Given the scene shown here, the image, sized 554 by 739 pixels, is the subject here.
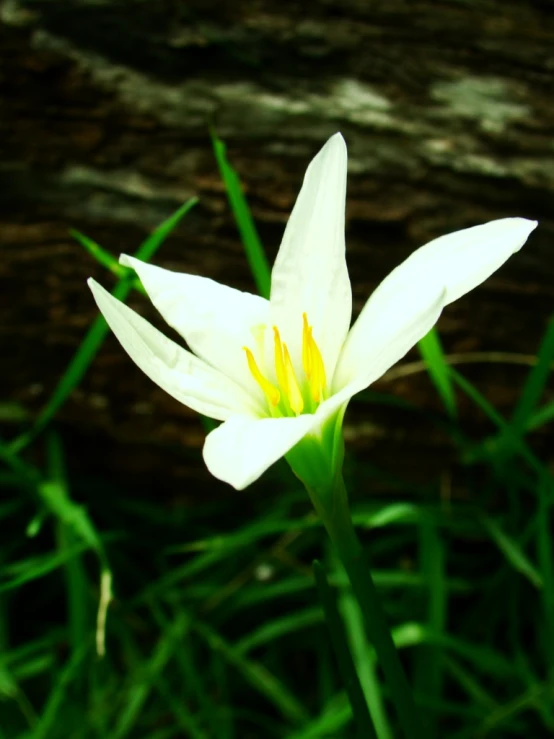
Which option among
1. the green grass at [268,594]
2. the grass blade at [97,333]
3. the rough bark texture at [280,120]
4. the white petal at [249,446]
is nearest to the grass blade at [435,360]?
the green grass at [268,594]

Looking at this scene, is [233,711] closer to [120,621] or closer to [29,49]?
[120,621]

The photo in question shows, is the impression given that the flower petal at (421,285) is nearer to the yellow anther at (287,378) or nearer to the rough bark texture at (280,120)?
the yellow anther at (287,378)

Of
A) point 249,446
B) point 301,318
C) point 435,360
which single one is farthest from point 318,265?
point 435,360

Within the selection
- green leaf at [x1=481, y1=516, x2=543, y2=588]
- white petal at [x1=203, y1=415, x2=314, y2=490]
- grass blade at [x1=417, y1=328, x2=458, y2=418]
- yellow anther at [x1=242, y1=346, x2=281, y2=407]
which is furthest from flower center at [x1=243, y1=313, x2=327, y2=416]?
green leaf at [x1=481, y1=516, x2=543, y2=588]

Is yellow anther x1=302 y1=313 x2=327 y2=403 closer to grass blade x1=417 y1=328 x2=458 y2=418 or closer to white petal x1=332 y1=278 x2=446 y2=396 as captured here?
white petal x1=332 y1=278 x2=446 y2=396

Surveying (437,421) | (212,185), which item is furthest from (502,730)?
(212,185)

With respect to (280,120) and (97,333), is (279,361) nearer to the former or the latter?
(97,333)
